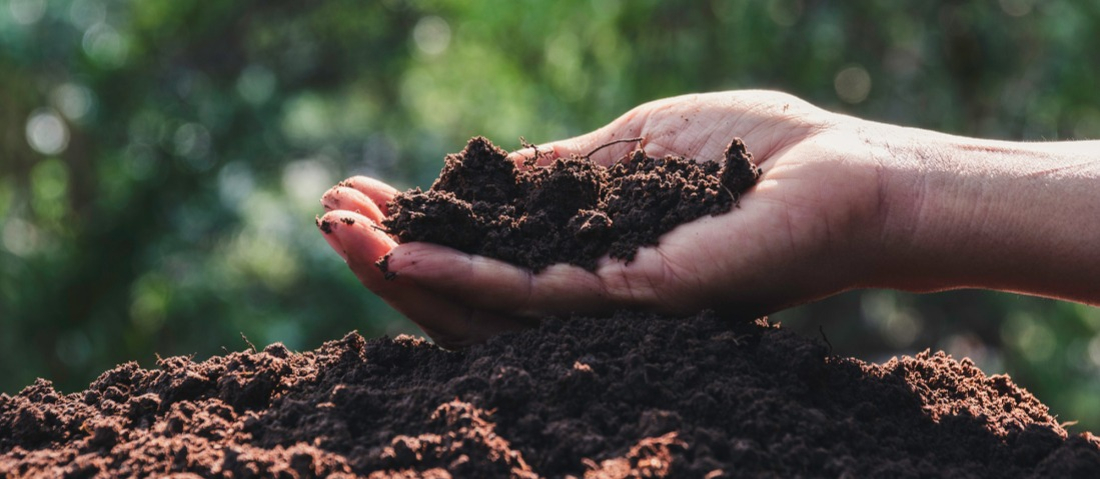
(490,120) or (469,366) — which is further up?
(490,120)

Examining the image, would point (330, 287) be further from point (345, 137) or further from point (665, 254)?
point (665, 254)

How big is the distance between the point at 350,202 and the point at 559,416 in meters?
1.09

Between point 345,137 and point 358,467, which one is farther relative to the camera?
point 345,137

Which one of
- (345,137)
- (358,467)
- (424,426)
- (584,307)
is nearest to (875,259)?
(584,307)

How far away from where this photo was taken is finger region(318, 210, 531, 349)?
242 cm

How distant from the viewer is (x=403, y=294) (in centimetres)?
243

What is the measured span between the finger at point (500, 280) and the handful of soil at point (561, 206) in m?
0.04

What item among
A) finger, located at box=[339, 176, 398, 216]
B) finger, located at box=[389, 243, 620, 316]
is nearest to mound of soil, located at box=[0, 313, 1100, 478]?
finger, located at box=[389, 243, 620, 316]

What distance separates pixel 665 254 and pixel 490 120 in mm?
7359

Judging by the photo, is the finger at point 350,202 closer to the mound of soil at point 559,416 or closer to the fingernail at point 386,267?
the fingernail at point 386,267

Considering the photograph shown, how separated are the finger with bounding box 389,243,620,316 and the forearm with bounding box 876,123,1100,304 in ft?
2.53

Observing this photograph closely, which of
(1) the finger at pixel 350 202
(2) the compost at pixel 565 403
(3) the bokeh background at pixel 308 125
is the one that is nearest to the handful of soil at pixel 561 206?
(2) the compost at pixel 565 403

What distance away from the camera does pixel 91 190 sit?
26.3 ft

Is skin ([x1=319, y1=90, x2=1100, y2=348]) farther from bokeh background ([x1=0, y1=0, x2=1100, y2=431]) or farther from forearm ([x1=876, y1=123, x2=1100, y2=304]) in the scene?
bokeh background ([x1=0, y1=0, x2=1100, y2=431])
